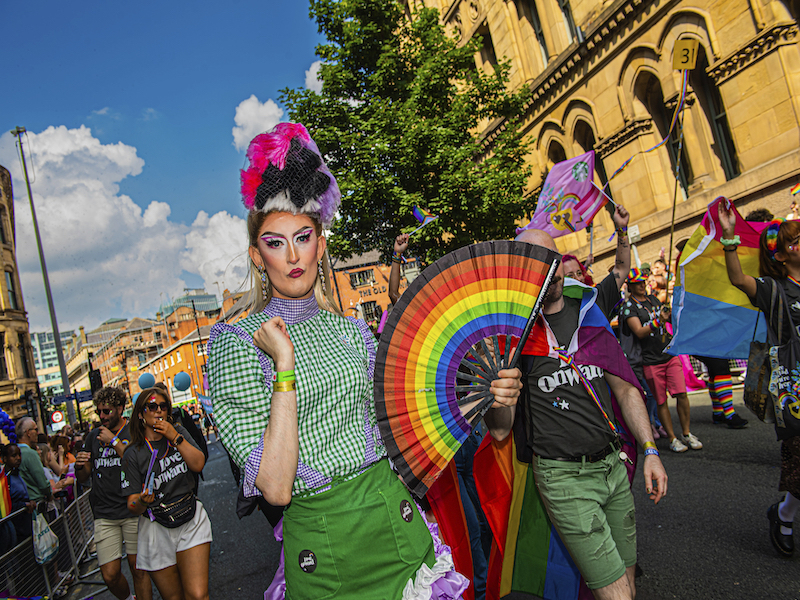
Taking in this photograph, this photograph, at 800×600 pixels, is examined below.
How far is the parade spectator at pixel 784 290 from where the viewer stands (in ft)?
11.8

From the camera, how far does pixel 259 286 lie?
2.25m

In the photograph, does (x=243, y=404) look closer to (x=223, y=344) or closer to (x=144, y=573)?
(x=223, y=344)

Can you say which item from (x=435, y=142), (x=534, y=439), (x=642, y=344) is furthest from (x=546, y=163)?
(x=534, y=439)

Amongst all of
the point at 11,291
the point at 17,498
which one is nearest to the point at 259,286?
the point at 17,498

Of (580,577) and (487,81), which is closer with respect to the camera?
(580,577)

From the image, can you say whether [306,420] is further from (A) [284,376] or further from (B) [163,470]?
(B) [163,470]

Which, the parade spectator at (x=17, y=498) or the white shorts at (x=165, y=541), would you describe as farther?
the parade spectator at (x=17, y=498)

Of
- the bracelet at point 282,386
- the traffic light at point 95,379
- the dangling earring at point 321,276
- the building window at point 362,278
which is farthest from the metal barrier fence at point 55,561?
the building window at point 362,278

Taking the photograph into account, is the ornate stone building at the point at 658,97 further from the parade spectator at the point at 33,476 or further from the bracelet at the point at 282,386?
the parade spectator at the point at 33,476

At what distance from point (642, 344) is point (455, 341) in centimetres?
561

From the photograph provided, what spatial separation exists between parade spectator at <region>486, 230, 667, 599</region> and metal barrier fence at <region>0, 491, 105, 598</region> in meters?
4.81

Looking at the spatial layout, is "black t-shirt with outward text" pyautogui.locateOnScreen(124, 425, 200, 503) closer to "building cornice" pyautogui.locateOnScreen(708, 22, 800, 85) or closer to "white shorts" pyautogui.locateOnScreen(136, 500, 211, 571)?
"white shorts" pyautogui.locateOnScreen(136, 500, 211, 571)

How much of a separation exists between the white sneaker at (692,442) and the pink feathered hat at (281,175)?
628 cm

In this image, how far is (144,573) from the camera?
425 cm
